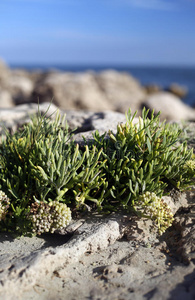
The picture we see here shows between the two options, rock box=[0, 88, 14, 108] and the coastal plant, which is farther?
rock box=[0, 88, 14, 108]

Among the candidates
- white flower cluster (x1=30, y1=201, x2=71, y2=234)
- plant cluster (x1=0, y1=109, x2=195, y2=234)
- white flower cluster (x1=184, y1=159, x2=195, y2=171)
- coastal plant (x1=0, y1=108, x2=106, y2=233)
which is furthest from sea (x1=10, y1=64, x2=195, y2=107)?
white flower cluster (x1=30, y1=201, x2=71, y2=234)

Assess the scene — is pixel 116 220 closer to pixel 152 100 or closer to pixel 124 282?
pixel 124 282

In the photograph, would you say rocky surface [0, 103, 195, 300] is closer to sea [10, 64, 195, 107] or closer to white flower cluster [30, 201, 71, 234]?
white flower cluster [30, 201, 71, 234]

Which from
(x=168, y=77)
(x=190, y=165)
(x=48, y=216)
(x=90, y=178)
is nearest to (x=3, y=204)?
(x=48, y=216)

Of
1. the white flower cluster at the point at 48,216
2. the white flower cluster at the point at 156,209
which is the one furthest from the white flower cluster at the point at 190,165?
the white flower cluster at the point at 48,216

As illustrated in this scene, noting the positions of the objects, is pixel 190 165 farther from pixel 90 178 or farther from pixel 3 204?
pixel 3 204

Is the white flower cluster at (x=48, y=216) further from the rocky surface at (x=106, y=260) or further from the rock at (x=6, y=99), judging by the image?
the rock at (x=6, y=99)

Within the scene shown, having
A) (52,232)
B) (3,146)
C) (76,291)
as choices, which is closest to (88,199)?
(52,232)
